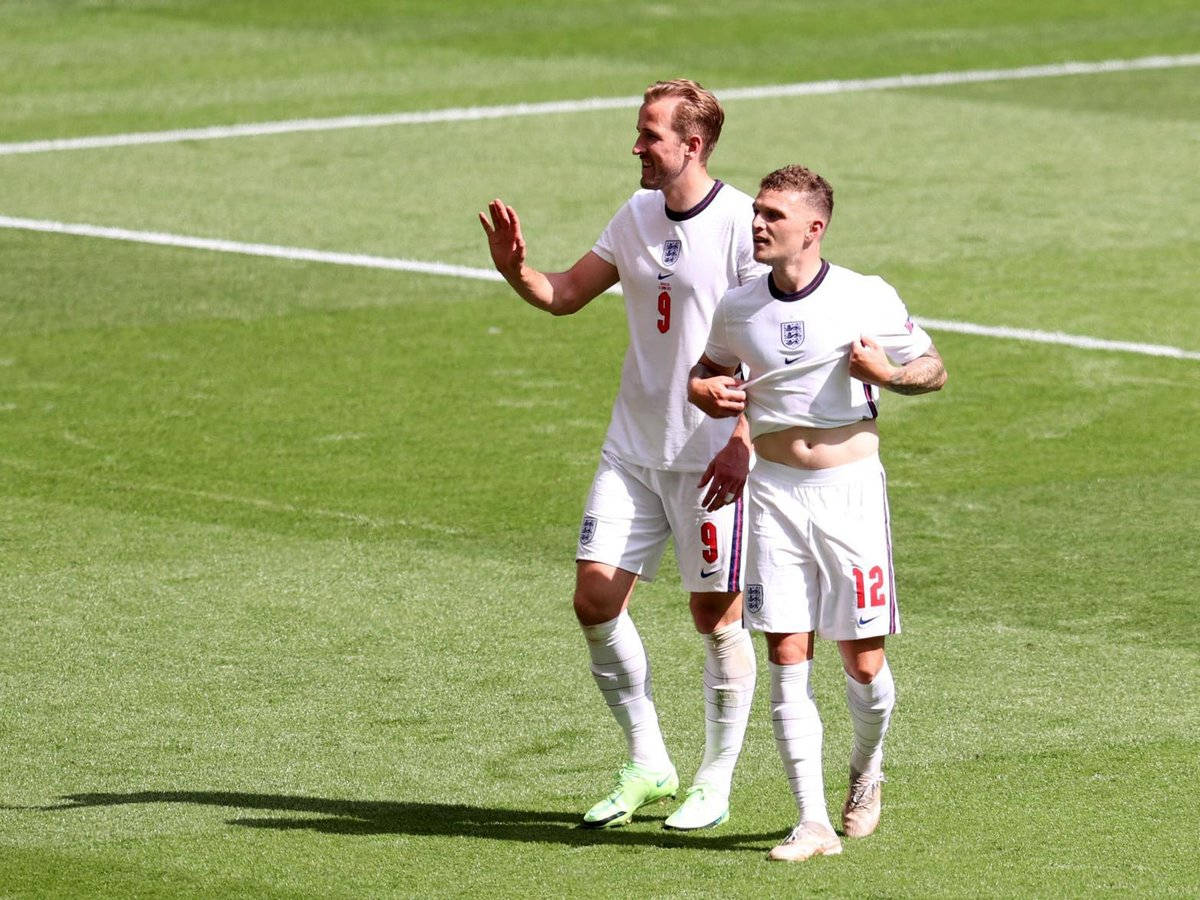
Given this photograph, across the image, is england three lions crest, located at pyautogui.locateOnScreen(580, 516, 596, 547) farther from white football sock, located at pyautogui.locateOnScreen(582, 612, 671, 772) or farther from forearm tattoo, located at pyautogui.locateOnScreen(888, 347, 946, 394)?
forearm tattoo, located at pyautogui.locateOnScreen(888, 347, 946, 394)

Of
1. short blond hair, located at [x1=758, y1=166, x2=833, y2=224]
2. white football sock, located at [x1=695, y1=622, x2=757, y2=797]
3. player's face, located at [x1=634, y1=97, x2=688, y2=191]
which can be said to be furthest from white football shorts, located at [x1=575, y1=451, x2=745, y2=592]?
short blond hair, located at [x1=758, y1=166, x2=833, y2=224]

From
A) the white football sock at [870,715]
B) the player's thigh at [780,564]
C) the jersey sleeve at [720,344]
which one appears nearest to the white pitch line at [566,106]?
the jersey sleeve at [720,344]

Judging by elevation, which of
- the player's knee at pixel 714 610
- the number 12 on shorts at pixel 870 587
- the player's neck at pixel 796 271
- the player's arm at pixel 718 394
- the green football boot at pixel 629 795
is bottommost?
the green football boot at pixel 629 795

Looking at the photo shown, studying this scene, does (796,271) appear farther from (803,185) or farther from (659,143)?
(659,143)

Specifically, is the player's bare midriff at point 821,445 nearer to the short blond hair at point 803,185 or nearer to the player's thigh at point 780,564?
the player's thigh at point 780,564

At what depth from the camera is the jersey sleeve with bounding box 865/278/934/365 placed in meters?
6.95

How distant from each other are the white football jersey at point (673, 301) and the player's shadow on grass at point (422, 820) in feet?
4.05

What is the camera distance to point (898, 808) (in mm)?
7520

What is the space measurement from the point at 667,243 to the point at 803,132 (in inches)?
525

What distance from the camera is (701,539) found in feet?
24.7

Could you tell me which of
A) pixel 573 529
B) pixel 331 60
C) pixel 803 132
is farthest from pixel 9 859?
pixel 331 60

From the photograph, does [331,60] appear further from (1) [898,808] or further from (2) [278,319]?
(1) [898,808]

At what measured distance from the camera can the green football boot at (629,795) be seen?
294 inches

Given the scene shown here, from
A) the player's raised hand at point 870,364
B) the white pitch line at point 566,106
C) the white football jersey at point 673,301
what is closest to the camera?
the player's raised hand at point 870,364
